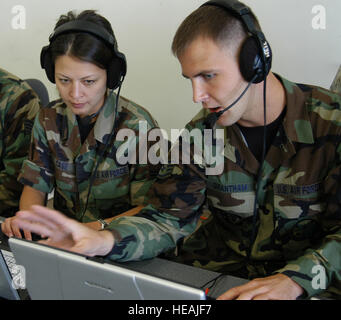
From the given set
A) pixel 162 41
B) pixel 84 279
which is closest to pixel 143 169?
pixel 84 279

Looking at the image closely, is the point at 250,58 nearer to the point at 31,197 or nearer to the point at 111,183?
the point at 111,183

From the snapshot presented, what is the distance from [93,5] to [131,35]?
26 centimetres

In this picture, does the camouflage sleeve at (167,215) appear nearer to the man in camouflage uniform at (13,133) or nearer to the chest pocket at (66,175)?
the chest pocket at (66,175)

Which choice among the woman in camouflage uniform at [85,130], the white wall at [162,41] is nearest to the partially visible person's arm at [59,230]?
the woman in camouflage uniform at [85,130]

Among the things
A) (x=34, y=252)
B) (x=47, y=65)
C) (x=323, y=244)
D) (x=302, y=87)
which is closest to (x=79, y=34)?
(x=47, y=65)

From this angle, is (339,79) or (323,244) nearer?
(323,244)

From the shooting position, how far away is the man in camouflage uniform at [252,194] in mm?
916

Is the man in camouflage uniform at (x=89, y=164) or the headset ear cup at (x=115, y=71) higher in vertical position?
the headset ear cup at (x=115, y=71)

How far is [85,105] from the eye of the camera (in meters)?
1.33

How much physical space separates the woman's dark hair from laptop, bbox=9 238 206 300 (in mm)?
730

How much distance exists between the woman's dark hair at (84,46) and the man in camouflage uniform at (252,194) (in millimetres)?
319

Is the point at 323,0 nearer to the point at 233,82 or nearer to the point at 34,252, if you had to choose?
the point at 233,82

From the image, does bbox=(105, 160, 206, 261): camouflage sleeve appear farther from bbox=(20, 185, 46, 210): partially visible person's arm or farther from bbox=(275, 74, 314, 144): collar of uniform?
bbox=(20, 185, 46, 210): partially visible person's arm

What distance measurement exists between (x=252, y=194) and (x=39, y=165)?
0.76m
